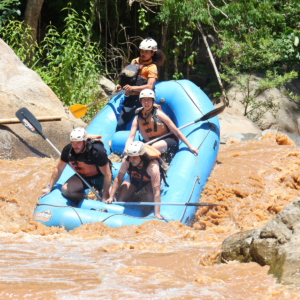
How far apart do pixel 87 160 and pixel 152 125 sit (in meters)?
0.94

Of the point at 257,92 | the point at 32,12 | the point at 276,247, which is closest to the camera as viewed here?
the point at 276,247

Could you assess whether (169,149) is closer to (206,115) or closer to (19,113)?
(206,115)

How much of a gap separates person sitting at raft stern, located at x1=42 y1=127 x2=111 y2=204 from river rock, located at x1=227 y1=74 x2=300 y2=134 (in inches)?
219

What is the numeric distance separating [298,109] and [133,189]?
7186mm

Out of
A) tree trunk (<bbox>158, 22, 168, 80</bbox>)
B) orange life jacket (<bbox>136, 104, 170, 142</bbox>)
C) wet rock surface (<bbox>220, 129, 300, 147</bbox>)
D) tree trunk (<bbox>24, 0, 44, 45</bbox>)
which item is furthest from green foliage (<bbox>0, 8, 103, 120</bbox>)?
orange life jacket (<bbox>136, 104, 170, 142</bbox>)

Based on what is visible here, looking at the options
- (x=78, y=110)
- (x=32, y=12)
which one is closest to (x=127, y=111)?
(x=78, y=110)

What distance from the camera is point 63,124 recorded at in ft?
20.7

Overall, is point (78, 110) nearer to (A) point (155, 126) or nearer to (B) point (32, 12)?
(A) point (155, 126)

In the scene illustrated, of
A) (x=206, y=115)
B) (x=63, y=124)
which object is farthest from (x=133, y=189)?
(x=63, y=124)

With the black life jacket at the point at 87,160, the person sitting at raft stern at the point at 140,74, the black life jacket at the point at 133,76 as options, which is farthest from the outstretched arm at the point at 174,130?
the black life jacket at the point at 133,76

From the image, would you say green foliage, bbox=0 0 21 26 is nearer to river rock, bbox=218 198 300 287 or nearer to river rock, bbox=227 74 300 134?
river rock, bbox=227 74 300 134

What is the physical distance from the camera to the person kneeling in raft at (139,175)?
3.87 metres

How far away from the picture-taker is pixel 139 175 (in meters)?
4.06

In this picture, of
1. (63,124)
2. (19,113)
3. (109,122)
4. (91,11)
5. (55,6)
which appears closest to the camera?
(19,113)
